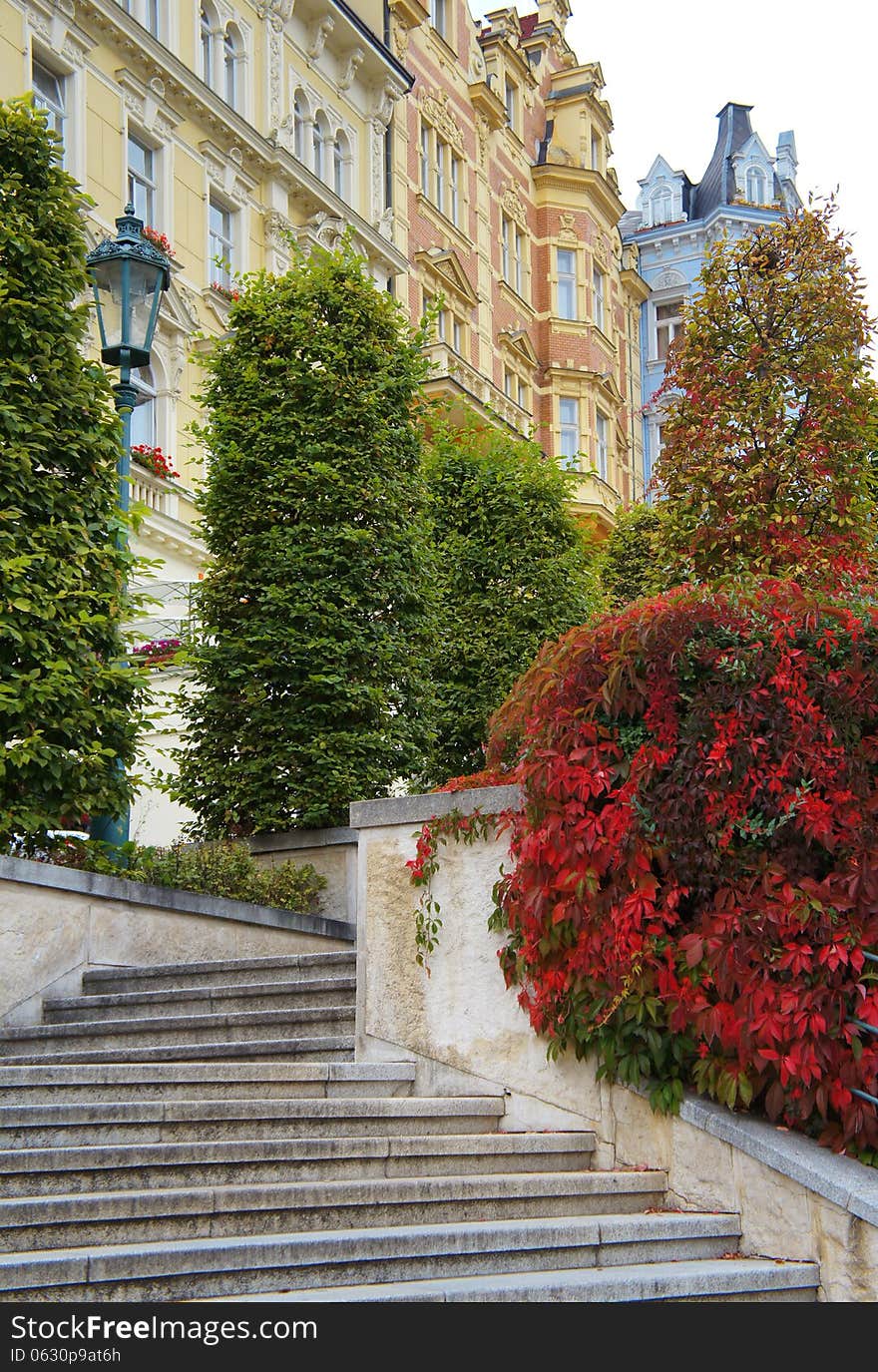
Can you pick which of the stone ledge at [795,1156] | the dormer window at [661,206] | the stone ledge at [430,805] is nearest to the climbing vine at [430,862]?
the stone ledge at [430,805]

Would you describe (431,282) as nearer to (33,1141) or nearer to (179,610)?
(179,610)

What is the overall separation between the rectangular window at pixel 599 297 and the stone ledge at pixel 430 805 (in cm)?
3815

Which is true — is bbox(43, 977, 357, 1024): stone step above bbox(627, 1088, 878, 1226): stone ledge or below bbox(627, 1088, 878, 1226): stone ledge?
above

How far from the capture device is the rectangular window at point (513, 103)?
41969 millimetres

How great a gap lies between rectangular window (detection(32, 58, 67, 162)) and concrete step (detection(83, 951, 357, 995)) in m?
16.5

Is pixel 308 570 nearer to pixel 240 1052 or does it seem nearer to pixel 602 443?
pixel 240 1052

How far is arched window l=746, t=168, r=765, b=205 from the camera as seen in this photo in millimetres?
60188

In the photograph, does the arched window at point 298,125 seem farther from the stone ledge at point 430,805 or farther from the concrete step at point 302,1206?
the concrete step at point 302,1206

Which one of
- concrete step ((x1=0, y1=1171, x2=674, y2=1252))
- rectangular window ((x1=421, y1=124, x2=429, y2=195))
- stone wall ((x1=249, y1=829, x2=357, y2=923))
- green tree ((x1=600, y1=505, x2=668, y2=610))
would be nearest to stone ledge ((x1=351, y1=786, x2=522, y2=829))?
concrete step ((x1=0, y1=1171, x2=674, y2=1252))

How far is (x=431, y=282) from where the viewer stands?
1359 inches

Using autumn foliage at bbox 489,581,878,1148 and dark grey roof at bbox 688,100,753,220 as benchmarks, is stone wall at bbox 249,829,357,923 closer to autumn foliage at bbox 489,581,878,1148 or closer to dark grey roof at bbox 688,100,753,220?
autumn foliage at bbox 489,581,878,1148

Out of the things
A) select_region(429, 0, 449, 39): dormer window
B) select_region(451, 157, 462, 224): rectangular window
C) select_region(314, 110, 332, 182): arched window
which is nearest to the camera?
select_region(314, 110, 332, 182): arched window

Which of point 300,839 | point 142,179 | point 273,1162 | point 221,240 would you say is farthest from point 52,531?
point 221,240

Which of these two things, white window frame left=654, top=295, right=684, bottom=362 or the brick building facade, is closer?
the brick building facade
